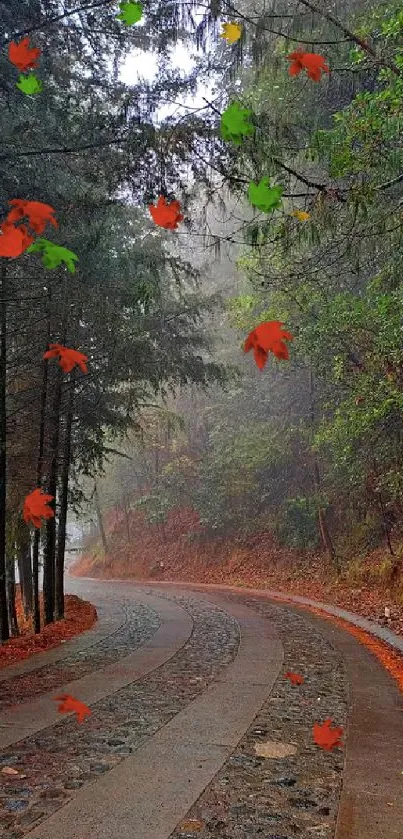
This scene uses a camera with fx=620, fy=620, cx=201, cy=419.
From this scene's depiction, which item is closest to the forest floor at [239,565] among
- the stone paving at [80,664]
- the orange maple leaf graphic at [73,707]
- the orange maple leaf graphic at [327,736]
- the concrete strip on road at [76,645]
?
the stone paving at [80,664]

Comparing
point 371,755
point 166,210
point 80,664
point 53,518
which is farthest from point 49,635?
point 166,210

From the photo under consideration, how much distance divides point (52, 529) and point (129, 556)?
65.2 ft

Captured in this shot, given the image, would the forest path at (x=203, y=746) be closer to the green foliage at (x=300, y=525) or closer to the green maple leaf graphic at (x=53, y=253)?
the green maple leaf graphic at (x=53, y=253)

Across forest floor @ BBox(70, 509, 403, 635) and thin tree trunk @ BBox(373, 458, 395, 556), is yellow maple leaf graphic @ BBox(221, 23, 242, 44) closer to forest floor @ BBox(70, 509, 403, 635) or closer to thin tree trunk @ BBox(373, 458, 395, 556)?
forest floor @ BBox(70, 509, 403, 635)

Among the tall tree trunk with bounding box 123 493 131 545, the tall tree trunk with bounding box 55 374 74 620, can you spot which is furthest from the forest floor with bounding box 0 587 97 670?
the tall tree trunk with bounding box 123 493 131 545

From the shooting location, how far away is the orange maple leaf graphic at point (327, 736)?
4893mm

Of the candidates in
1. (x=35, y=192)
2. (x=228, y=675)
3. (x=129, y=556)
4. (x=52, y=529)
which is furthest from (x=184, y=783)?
(x=129, y=556)

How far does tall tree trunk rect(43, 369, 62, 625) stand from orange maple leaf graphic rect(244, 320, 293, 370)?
23.3 feet

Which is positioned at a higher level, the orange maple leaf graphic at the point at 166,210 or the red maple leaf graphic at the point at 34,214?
the orange maple leaf graphic at the point at 166,210

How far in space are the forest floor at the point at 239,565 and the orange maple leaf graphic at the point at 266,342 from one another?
7.76 m

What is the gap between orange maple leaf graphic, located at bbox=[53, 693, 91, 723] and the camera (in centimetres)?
580

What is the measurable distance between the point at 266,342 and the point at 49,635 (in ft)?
29.1

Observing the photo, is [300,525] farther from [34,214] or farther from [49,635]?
[34,214]

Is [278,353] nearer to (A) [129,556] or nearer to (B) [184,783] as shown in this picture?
(B) [184,783]
